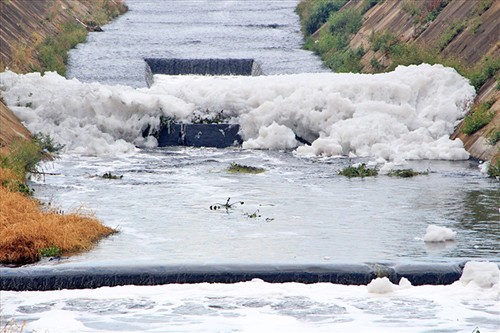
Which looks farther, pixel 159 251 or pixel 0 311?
pixel 159 251

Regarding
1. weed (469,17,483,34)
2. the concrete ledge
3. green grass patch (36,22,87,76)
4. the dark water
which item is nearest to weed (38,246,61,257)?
weed (469,17,483,34)

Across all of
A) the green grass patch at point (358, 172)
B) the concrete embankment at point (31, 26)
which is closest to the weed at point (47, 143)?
the concrete embankment at point (31, 26)

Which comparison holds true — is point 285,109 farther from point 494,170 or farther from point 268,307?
point 268,307

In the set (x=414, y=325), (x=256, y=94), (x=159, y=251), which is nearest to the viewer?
(x=414, y=325)

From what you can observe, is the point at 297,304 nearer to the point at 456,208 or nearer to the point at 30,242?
the point at 30,242

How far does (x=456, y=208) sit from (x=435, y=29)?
14358 mm

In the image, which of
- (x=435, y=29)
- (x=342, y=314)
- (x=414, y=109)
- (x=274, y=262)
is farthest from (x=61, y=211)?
(x=435, y=29)

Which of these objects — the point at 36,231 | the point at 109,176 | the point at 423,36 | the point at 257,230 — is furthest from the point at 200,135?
the point at 36,231

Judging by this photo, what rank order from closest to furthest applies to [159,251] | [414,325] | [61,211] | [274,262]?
[414,325]
[274,262]
[159,251]
[61,211]

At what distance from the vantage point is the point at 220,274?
54.9 ft

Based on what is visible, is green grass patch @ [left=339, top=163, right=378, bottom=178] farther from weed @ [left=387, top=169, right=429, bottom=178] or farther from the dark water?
the dark water

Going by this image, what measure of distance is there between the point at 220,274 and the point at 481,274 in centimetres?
338

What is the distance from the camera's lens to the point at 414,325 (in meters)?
15.0

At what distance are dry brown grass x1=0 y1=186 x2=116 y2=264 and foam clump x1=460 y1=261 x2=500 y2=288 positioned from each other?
17.8ft
